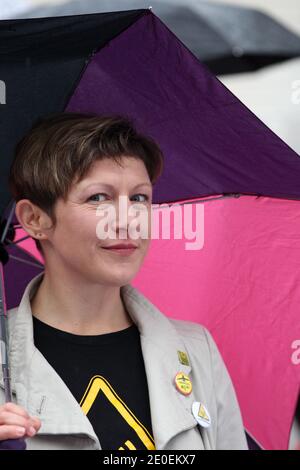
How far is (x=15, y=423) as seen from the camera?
1.52 m

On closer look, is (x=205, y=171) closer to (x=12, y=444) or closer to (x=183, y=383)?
(x=183, y=383)

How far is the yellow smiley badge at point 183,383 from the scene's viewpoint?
1862mm

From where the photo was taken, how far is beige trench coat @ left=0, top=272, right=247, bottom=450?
1.68m

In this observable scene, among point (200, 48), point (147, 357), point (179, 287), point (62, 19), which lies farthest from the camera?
point (179, 287)

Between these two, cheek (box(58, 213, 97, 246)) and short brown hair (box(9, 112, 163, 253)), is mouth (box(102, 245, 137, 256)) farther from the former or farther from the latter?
short brown hair (box(9, 112, 163, 253))

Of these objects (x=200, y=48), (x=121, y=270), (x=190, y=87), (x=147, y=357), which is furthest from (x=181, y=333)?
(x=200, y=48)

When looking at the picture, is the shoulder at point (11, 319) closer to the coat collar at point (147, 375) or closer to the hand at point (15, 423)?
the coat collar at point (147, 375)

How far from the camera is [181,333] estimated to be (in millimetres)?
2014

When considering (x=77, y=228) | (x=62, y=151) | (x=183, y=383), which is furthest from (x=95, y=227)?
(x=183, y=383)

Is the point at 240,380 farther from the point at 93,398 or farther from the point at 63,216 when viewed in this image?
the point at 63,216

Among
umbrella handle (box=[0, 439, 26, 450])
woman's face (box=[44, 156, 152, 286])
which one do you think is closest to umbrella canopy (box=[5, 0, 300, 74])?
woman's face (box=[44, 156, 152, 286])

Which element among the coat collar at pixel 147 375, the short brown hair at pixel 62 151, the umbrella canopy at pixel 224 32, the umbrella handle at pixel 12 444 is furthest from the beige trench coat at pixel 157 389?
the umbrella canopy at pixel 224 32

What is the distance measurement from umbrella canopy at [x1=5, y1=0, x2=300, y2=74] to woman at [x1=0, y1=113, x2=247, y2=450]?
0.29m

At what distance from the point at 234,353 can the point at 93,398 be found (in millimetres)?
566
